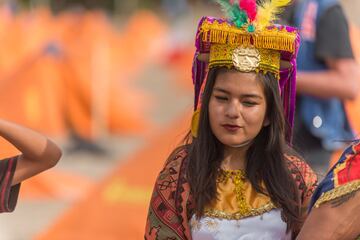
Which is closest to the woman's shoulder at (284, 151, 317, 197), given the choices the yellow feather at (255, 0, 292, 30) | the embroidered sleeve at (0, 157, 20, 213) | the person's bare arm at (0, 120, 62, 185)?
the yellow feather at (255, 0, 292, 30)

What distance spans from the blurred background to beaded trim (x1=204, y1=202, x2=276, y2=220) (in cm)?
142

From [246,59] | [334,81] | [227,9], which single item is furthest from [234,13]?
[334,81]

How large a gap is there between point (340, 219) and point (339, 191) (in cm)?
7

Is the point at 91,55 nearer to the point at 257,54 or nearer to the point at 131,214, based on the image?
the point at 131,214

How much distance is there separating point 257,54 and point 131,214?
3934 mm

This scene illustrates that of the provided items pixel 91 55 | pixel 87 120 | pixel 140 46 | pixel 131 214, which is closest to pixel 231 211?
pixel 131 214

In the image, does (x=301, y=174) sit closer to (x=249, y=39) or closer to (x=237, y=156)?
(x=237, y=156)

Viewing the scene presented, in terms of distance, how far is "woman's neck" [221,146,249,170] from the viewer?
3234mm

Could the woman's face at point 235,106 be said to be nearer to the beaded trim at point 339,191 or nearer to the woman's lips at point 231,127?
the woman's lips at point 231,127

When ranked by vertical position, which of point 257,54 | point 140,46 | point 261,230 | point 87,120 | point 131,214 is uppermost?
point 257,54

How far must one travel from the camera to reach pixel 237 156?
3.25 meters

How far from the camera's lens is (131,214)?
6.93 m

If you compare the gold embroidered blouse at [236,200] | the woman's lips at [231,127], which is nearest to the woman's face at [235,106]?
the woman's lips at [231,127]

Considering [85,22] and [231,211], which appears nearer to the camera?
[231,211]
